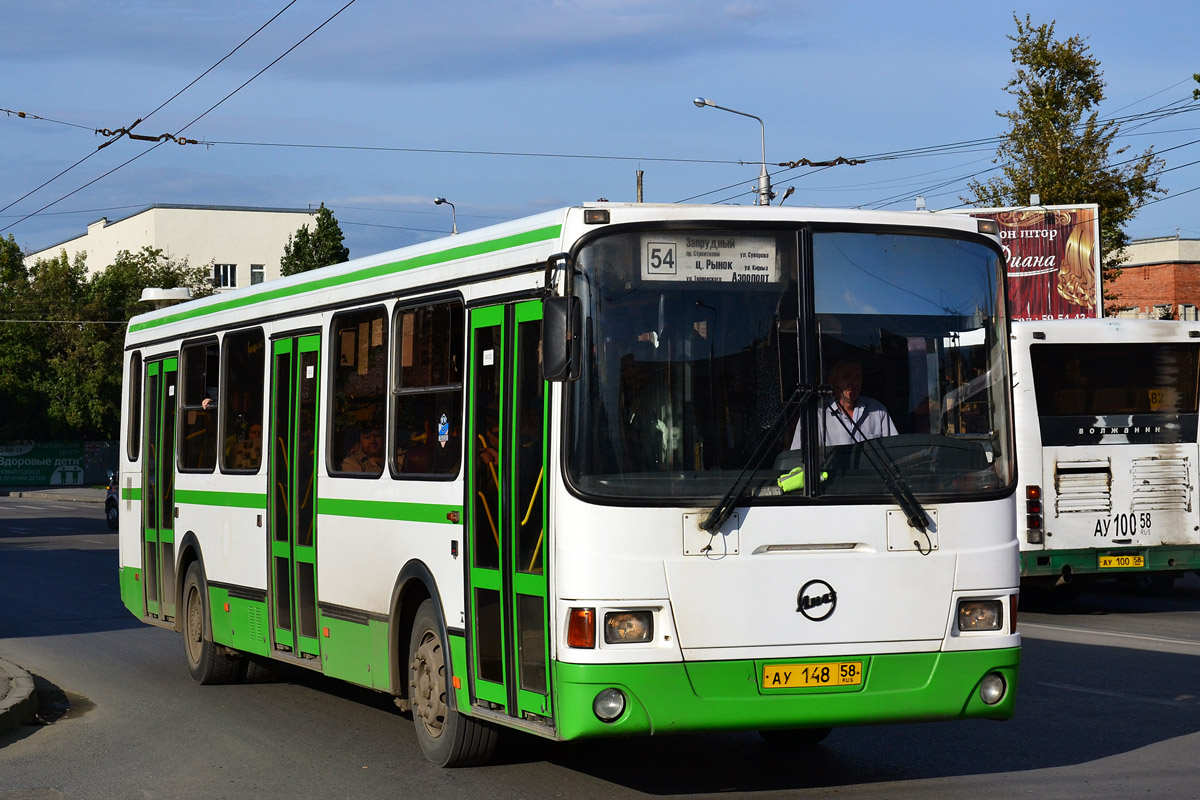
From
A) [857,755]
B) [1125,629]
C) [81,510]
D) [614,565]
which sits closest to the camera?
[614,565]

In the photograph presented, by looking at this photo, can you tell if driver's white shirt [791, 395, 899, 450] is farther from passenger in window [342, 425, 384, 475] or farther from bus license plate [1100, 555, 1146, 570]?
bus license plate [1100, 555, 1146, 570]

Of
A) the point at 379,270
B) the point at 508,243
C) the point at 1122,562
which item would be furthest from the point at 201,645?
the point at 1122,562

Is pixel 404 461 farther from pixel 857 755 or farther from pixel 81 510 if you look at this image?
pixel 81 510

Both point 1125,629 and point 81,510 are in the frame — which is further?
point 81,510

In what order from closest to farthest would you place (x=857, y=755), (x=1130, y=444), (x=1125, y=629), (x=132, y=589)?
(x=857, y=755) → (x=132, y=589) → (x=1125, y=629) → (x=1130, y=444)

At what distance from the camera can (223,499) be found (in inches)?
456

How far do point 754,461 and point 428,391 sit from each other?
224 cm

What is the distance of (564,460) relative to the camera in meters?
7.01

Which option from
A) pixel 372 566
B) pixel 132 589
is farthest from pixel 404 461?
pixel 132 589

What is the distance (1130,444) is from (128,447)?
9869 millimetres

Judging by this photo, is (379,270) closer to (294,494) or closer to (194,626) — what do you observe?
(294,494)

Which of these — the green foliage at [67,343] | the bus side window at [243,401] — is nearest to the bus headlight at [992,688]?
the bus side window at [243,401]

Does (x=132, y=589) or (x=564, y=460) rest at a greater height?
(x=564, y=460)

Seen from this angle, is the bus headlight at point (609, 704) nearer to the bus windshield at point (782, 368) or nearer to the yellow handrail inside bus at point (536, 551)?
the yellow handrail inside bus at point (536, 551)
